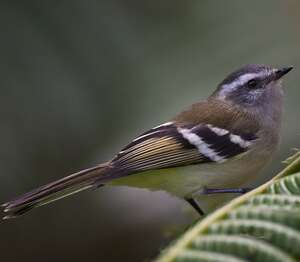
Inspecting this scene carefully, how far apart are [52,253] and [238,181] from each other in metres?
2.44

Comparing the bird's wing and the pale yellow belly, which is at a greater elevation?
the bird's wing

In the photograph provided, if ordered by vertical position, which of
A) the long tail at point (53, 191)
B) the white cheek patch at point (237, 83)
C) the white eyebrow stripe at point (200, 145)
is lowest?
the white eyebrow stripe at point (200, 145)

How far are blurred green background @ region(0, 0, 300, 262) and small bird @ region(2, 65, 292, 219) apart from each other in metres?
1.28

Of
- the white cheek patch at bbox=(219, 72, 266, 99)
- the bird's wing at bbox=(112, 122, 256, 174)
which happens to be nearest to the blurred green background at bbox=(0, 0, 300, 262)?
the white cheek patch at bbox=(219, 72, 266, 99)

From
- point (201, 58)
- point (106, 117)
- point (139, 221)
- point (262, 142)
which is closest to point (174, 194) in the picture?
point (262, 142)

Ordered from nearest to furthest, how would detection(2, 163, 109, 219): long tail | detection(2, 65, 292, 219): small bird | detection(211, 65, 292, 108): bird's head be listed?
detection(2, 163, 109, 219): long tail
detection(2, 65, 292, 219): small bird
detection(211, 65, 292, 108): bird's head

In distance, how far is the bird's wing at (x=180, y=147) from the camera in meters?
3.40

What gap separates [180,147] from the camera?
11.6ft

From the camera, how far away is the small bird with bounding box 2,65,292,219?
10.7 feet

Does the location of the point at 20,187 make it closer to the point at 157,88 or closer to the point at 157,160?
the point at 157,88

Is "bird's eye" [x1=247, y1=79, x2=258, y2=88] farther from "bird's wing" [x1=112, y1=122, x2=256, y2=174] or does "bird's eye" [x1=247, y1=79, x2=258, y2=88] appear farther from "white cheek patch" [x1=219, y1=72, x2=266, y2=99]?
"bird's wing" [x1=112, y1=122, x2=256, y2=174]

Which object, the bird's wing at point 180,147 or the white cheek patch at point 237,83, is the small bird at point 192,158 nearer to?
the bird's wing at point 180,147

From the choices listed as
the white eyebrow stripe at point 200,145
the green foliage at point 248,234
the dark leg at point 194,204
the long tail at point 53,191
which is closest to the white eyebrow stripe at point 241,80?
the white eyebrow stripe at point 200,145

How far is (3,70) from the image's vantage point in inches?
221
